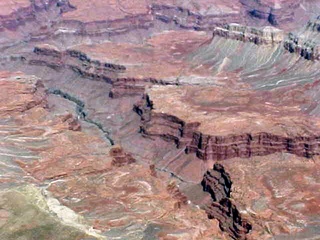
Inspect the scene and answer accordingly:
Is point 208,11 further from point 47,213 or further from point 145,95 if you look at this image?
point 47,213

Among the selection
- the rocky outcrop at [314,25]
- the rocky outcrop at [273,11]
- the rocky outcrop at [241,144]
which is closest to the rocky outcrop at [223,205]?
the rocky outcrop at [241,144]

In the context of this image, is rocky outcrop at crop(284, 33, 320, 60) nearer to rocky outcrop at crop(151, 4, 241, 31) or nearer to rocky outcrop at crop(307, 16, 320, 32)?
rocky outcrop at crop(307, 16, 320, 32)

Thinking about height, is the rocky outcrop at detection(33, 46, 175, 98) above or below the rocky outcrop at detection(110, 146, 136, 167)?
below

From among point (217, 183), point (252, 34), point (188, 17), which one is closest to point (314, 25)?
point (252, 34)

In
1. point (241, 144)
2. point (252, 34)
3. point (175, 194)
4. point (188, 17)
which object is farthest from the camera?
point (188, 17)

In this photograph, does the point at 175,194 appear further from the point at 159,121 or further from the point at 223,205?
the point at 159,121

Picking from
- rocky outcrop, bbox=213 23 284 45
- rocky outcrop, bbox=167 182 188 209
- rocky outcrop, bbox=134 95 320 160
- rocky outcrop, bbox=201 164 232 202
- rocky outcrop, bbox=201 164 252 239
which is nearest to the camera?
rocky outcrop, bbox=201 164 252 239

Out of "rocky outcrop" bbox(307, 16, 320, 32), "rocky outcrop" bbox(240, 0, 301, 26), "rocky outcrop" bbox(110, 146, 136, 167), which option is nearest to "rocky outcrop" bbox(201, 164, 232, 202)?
"rocky outcrop" bbox(110, 146, 136, 167)
